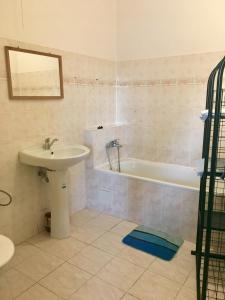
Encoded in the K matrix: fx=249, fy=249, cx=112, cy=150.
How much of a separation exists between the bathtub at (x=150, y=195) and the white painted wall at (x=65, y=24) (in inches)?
57.1

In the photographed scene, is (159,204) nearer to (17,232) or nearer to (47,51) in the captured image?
(17,232)

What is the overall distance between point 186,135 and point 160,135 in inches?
13.2

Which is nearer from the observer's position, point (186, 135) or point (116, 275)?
point (116, 275)

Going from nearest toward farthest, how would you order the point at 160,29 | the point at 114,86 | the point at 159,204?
the point at 159,204, the point at 160,29, the point at 114,86

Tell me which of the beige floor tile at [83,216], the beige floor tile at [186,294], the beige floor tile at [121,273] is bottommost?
the beige floor tile at [186,294]

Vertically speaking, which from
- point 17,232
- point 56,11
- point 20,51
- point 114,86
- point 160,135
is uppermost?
point 56,11

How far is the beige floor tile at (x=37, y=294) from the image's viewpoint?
1759mm

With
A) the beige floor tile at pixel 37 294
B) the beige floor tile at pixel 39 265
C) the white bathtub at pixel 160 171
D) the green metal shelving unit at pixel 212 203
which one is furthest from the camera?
the white bathtub at pixel 160 171

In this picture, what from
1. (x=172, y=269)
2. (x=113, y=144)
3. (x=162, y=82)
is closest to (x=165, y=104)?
(x=162, y=82)

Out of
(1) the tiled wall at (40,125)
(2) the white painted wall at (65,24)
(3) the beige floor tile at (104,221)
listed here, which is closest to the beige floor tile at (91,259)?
(3) the beige floor tile at (104,221)

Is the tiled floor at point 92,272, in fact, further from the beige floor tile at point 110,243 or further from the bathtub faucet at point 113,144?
the bathtub faucet at point 113,144

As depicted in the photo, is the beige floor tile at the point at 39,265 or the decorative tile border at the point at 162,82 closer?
the beige floor tile at the point at 39,265

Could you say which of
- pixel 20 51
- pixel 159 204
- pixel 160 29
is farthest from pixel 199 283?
pixel 160 29

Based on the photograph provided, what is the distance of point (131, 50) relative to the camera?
126 inches
